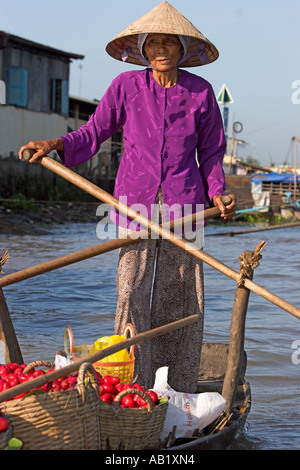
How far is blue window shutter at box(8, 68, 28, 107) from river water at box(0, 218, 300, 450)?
6881 mm

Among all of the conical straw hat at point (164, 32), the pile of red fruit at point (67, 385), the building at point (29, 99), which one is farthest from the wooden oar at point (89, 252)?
the building at point (29, 99)

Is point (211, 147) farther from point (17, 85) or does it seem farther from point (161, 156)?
point (17, 85)

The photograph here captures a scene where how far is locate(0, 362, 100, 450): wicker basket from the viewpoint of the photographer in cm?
231

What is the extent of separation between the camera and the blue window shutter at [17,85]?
19078mm

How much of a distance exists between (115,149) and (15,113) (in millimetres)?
6438

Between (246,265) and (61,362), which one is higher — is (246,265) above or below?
above

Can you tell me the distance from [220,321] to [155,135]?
3643mm

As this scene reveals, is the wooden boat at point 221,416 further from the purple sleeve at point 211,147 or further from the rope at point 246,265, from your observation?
the purple sleeve at point 211,147

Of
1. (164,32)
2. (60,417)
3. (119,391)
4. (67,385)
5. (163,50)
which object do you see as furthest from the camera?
(163,50)

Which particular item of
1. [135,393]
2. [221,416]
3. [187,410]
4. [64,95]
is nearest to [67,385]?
[135,393]

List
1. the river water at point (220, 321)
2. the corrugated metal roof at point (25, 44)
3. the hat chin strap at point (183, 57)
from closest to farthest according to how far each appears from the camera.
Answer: the hat chin strap at point (183, 57), the river water at point (220, 321), the corrugated metal roof at point (25, 44)

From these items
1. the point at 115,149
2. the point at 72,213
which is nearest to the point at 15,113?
the point at 72,213

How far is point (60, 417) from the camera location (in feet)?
7.80

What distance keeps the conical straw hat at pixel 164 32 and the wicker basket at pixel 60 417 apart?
156 centimetres
